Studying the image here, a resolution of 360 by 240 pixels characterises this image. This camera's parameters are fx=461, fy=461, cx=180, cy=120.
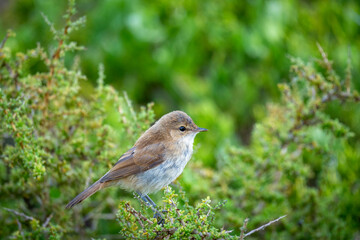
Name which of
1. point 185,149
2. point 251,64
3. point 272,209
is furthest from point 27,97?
point 251,64

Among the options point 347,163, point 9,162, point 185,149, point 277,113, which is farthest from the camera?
point 347,163

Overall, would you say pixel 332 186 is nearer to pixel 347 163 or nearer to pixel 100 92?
pixel 347 163

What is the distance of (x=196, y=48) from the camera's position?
274 inches

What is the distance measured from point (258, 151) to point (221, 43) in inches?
89.5

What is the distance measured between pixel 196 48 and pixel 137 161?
365 centimetres

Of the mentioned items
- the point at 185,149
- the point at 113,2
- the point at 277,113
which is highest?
the point at 113,2

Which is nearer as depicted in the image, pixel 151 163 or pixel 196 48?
pixel 151 163

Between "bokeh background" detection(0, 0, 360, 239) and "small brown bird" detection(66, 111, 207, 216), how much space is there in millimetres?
2735

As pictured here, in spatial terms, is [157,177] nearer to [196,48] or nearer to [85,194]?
[85,194]

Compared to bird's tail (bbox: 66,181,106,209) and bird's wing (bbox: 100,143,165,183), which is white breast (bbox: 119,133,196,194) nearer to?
bird's wing (bbox: 100,143,165,183)

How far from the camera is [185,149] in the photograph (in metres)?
3.78

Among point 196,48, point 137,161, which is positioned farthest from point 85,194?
point 196,48

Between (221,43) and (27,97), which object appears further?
(221,43)

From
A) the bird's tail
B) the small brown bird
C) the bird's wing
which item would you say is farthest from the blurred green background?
the bird's tail
